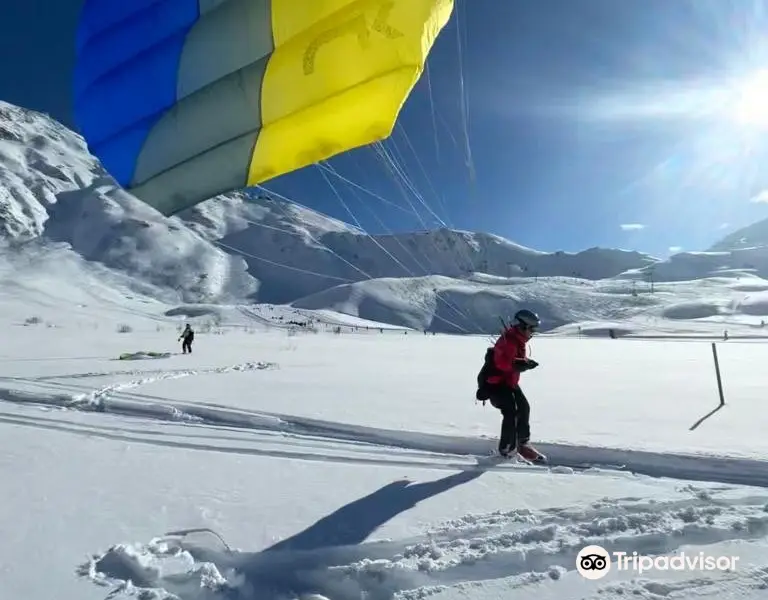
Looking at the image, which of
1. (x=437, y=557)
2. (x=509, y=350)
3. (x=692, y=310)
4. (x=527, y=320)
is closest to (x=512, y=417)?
(x=509, y=350)

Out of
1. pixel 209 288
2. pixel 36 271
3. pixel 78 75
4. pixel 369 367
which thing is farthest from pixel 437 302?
pixel 78 75

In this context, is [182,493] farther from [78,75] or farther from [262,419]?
[78,75]

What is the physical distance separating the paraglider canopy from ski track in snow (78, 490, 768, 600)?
3.22 meters

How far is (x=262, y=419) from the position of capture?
286 inches

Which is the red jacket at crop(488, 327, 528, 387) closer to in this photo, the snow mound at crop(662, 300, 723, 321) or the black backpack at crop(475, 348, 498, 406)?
the black backpack at crop(475, 348, 498, 406)

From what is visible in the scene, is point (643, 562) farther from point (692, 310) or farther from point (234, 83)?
point (692, 310)

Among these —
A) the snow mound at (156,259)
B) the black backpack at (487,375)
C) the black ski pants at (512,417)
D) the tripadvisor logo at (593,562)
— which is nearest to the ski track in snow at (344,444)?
the black ski pants at (512,417)

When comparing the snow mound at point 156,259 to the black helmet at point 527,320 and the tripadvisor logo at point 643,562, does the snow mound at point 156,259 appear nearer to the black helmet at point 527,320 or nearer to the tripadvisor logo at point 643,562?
the black helmet at point 527,320

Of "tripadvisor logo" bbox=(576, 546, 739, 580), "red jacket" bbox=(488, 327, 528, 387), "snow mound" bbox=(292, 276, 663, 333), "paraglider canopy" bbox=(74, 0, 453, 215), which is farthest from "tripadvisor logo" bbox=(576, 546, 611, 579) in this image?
"snow mound" bbox=(292, 276, 663, 333)

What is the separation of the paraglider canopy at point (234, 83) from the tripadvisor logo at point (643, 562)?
3.50 metres

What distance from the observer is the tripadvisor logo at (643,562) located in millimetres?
3002

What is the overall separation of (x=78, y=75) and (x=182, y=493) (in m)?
4.81

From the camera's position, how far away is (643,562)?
309 cm

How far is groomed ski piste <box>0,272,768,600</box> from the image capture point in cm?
298
